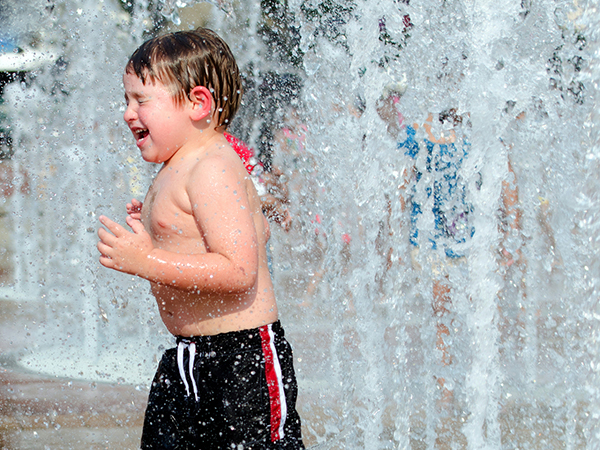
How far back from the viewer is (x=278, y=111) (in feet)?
16.1

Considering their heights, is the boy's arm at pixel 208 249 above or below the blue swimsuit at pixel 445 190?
below

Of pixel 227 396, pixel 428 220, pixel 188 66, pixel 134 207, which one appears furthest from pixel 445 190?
pixel 227 396

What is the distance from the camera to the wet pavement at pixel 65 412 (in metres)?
2.55

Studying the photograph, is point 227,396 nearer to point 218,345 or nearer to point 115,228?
point 218,345

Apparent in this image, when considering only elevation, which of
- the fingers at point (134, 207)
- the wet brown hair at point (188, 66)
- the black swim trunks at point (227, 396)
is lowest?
the black swim trunks at point (227, 396)

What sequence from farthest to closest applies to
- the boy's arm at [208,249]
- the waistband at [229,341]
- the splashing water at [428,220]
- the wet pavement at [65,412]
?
the splashing water at [428,220] < the wet pavement at [65,412] < the waistband at [229,341] < the boy's arm at [208,249]

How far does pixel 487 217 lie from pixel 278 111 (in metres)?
2.01

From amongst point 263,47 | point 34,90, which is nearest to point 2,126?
point 34,90

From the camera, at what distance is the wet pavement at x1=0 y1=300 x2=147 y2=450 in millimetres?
2551

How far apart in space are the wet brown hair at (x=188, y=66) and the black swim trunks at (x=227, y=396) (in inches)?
22.3

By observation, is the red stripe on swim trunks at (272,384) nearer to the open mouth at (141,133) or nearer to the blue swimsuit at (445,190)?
the open mouth at (141,133)

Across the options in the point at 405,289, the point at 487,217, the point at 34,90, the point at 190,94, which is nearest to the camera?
the point at 190,94

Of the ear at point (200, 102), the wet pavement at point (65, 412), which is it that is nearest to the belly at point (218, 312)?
the ear at point (200, 102)

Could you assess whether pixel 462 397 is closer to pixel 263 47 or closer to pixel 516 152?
pixel 516 152
